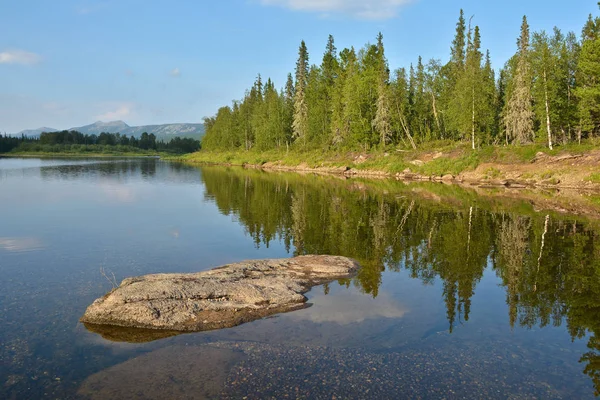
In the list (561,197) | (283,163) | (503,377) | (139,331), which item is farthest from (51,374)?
(283,163)

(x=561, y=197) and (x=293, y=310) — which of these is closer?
(x=293, y=310)

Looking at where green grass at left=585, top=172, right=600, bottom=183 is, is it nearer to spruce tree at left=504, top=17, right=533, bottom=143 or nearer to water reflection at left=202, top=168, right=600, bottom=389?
water reflection at left=202, top=168, right=600, bottom=389

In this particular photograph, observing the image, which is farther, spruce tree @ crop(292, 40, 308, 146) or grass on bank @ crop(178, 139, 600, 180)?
spruce tree @ crop(292, 40, 308, 146)

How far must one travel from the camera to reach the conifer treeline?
5144 cm

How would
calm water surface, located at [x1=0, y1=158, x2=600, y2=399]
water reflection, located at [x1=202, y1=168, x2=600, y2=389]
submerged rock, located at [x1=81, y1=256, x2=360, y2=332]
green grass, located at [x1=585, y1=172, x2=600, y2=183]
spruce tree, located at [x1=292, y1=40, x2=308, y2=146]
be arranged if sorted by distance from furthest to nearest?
spruce tree, located at [x1=292, y1=40, x2=308, y2=146] → green grass, located at [x1=585, y1=172, x2=600, y2=183] → water reflection, located at [x1=202, y1=168, x2=600, y2=389] → submerged rock, located at [x1=81, y1=256, x2=360, y2=332] → calm water surface, located at [x1=0, y1=158, x2=600, y2=399]

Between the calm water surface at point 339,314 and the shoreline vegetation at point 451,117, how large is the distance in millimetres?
26367

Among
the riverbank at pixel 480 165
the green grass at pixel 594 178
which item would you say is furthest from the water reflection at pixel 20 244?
the green grass at pixel 594 178

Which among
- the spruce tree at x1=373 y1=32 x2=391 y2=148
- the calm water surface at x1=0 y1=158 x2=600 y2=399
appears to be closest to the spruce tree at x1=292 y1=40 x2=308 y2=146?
the spruce tree at x1=373 y1=32 x2=391 y2=148

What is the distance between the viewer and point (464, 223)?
87.6 ft

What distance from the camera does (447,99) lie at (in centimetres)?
7325

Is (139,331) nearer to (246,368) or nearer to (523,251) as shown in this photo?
(246,368)

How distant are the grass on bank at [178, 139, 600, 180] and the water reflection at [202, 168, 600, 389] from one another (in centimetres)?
1779

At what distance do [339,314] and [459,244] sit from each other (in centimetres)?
1150

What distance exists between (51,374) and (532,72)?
194ft
